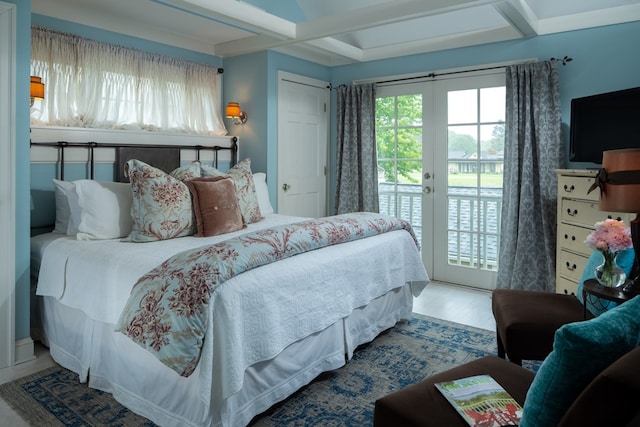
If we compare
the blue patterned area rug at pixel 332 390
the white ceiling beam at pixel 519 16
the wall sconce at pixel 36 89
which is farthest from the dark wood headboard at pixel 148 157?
the white ceiling beam at pixel 519 16

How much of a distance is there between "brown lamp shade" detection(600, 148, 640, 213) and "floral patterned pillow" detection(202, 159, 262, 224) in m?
2.34

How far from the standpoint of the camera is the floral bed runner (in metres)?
1.86

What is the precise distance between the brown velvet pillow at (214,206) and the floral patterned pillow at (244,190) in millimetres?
273

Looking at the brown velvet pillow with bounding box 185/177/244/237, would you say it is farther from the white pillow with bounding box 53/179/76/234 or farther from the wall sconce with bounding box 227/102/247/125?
the wall sconce with bounding box 227/102/247/125

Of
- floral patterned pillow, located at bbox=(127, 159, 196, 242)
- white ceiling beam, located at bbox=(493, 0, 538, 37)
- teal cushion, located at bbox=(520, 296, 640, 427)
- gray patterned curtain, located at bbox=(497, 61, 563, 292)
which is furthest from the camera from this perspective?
gray patterned curtain, located at bbox=(497, 61, 563, 292)

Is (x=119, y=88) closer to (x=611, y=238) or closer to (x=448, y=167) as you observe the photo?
(x=448, y=167)

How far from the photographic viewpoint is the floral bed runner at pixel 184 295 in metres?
1.86

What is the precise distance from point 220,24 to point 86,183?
72.2 inches

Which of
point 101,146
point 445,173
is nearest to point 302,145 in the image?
point 445,173

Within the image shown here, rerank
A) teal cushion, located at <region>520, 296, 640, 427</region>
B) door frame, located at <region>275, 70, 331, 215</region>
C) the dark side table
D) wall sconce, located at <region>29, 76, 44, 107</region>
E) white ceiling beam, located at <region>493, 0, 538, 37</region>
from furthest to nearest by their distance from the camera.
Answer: door frame, located at <region>275, 70, 331, 215</region>, white ceiling beam, located at <region>493, 0, 538, 37</region>, wall sconce, located at <region>29, 76, 44, 107</region>, the dark side table, teal cushion, located at <region>520, 296, 640, 427</region>

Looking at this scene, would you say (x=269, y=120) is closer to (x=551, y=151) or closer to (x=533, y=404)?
(x=551, y=151)

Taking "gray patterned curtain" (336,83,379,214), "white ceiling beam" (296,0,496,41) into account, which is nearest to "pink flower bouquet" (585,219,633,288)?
"white ceiling beam" (296,0,496,41)

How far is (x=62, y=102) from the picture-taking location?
343 cm

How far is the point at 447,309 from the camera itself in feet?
12.7
